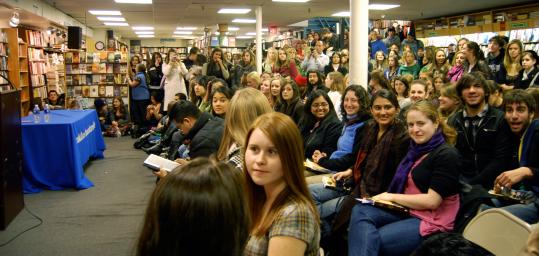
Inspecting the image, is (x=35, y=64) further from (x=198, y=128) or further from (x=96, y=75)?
(x=198, y=128)

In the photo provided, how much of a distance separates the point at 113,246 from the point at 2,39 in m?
7.88

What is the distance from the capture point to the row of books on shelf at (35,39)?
1193 centimetres

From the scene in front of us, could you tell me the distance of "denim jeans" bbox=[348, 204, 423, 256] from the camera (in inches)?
103

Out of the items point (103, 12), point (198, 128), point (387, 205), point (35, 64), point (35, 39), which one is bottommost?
point (387, 205)

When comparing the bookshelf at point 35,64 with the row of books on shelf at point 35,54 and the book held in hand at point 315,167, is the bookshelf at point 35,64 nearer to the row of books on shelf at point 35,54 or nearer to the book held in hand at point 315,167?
the row of books on shelf at point 35,54

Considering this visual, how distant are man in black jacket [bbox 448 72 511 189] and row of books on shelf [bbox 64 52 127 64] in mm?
9540

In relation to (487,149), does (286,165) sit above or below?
above

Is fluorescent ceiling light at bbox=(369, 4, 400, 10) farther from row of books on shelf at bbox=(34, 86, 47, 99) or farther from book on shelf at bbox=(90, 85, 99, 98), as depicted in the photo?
row of books on shelf at bbox=(34, 86, 47, 99)

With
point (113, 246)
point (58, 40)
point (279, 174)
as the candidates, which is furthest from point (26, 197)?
point (58, 40)

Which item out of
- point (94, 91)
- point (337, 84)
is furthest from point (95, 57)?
point (337, 84)

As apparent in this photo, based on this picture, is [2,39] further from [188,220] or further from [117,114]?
[188,220]

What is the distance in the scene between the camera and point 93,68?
1158 cm

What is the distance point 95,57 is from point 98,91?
79cm

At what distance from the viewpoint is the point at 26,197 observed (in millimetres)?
5320
